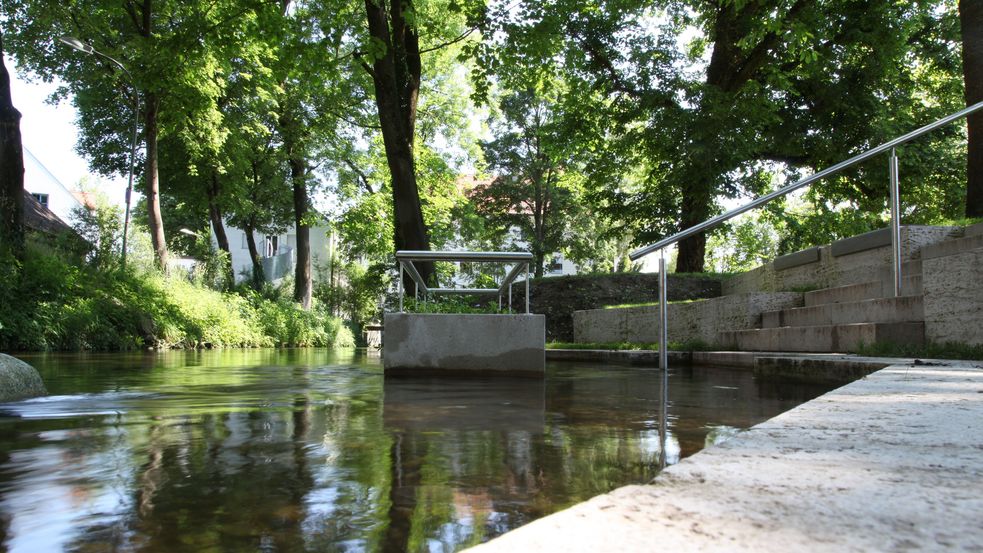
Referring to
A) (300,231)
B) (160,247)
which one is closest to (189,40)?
(160,247)

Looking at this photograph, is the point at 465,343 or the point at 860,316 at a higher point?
the point at 860,316

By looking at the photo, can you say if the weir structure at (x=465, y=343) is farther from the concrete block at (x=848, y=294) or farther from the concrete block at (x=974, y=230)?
the concrete block at (x=974, y=230)

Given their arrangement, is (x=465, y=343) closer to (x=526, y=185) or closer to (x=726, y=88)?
(x=726, y=88)

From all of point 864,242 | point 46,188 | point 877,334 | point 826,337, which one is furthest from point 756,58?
point 46,188

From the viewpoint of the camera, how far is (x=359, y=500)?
7.38ft

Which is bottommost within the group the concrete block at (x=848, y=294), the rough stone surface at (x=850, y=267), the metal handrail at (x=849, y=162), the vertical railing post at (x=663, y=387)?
the vertical railing post at (x=663, y=387)

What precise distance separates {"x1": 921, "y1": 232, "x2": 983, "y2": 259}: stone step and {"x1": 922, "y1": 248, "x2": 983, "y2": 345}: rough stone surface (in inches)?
62.5

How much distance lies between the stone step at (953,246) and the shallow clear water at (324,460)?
306cm

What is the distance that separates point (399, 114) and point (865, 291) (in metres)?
8.31

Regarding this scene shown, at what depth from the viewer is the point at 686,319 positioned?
489 inches

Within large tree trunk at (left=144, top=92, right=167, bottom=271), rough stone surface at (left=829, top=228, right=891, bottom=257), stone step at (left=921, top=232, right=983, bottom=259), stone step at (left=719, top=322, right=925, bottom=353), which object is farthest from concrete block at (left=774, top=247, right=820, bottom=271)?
large tree trunk at (left=144, top=92, right=167, bottom=271)

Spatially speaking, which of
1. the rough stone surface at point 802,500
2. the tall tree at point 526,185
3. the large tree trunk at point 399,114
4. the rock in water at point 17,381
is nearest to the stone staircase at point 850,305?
the rough stone surface at point 802,500

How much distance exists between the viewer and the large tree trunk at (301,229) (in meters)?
31.8

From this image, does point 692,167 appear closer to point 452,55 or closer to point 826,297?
point 826,297
